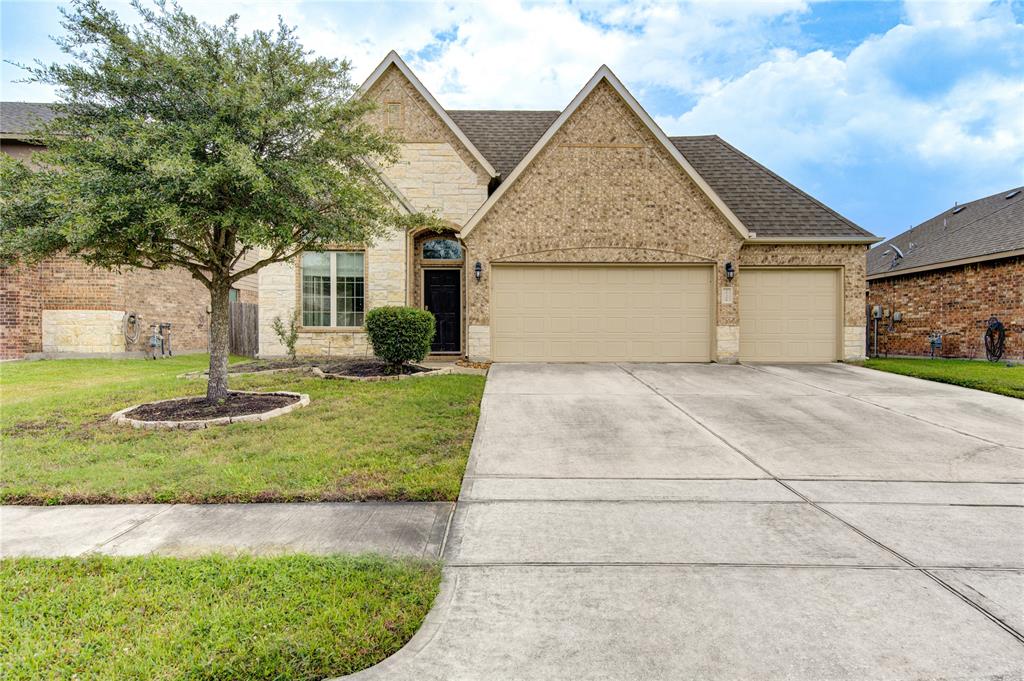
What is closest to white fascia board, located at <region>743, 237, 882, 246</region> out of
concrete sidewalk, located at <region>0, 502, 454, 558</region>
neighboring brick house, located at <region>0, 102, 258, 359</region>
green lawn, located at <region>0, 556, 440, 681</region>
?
concrete sidewalk, located at <region>0, 502, 454, 558</region>

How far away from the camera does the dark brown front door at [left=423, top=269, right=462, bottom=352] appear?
44.0 ft

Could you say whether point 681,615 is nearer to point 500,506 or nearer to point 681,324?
point 500,506

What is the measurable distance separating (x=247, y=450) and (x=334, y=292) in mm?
8530

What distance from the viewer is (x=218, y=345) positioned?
7137 millimetres

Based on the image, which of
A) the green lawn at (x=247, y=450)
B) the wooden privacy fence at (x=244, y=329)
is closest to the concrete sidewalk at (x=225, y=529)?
the green lawn at (x=247, y=450)

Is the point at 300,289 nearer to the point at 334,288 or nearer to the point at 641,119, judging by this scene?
the point at 334,288

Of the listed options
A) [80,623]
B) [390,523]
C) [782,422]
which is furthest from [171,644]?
[782,422]

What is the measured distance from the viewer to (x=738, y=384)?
29.6ft

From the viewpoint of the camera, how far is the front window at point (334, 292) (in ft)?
42.3

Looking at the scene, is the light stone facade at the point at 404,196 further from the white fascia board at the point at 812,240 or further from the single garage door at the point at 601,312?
the white fascia board at the point at 812,240

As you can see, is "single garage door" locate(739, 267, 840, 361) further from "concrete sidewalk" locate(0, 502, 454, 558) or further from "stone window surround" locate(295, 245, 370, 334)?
"concrete sidewalk" locate(0, 502, 454, 558)

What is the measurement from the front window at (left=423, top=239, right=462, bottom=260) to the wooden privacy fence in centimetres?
592

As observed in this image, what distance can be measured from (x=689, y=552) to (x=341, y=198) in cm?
609

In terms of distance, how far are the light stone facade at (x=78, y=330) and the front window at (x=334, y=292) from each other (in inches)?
249
